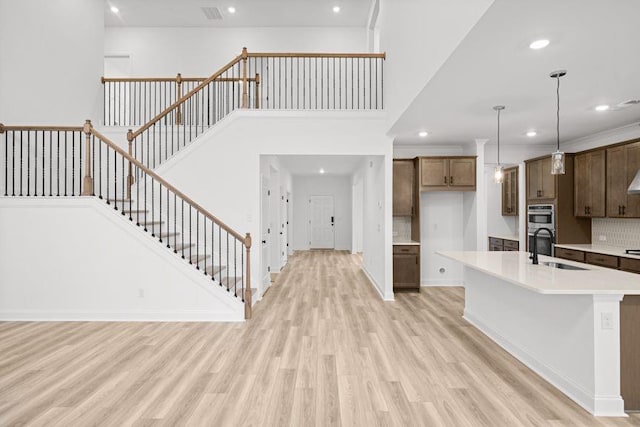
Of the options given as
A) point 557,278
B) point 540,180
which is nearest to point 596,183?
point 540,180

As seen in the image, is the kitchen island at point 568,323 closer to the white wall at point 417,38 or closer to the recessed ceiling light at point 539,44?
the recessed ceiling light at point 539,44

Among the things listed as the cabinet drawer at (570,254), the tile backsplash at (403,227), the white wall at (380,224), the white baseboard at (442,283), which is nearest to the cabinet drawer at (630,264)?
the cabinet drawer at (570,254)

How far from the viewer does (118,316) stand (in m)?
4.71

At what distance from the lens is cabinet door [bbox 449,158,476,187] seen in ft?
21.0

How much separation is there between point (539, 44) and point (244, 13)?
748cm

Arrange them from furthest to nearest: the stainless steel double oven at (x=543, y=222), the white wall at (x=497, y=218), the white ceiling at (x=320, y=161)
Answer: the white ceiling at (x=320, y=161)
the white wall at (x=497, y=218)
the stainless steel double oven at (x=543, y=222)

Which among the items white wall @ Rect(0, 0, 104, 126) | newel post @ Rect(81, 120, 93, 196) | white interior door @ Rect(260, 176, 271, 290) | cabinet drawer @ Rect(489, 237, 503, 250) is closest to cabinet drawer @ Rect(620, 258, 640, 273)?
cabinet drawer @ Rect(489, 237, 503, 250)

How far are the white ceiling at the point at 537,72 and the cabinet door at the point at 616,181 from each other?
466mm

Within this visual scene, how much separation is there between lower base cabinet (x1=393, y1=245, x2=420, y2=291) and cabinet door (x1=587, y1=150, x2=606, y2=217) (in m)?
2.67

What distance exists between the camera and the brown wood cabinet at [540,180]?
19.1 feet

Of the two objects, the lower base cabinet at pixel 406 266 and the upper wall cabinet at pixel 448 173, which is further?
the upper wall cabinet at pixel 448 173

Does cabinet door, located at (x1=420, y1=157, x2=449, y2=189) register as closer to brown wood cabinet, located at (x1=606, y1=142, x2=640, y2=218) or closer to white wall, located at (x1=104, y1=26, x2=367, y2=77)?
brown wood cabinet, located at (x1=606, y1=142, x2=640, y2=218)

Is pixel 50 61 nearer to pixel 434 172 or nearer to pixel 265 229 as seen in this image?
pixel 265 229

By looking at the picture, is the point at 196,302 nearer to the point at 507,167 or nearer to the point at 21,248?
the point at 21,248
